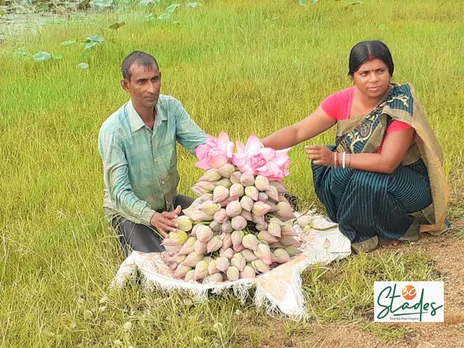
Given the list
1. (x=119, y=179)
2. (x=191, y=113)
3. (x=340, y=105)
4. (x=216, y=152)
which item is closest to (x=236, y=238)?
(x=216, y=152)

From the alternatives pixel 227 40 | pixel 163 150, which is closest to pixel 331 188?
pixel 163 150

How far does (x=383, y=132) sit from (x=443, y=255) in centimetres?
58

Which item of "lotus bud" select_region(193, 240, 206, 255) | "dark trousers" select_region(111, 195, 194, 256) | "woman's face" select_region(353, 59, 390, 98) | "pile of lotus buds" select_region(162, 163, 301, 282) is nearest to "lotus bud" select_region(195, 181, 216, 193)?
"pile of lotus buds" select_region(162, 163, 301, 282)

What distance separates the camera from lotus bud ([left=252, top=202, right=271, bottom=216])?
2731mm

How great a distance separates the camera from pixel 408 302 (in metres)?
2.42

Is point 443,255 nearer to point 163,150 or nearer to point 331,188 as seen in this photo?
point 331,188

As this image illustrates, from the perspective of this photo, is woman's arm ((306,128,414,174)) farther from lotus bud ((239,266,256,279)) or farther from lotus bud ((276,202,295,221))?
lotus bud ((239,266,256,279))

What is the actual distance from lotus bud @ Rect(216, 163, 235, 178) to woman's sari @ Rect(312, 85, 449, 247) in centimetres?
61

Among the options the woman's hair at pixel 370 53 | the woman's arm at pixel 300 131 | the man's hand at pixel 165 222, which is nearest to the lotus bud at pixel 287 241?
the man's hand at pixel 165 222

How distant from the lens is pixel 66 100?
529 cm

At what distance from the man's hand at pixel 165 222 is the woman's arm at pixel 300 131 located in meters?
0.64

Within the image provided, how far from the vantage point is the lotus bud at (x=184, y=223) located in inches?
112

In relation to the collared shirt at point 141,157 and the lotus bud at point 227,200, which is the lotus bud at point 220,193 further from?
the collared shirt at point 141,157

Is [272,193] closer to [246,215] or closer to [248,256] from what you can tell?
[246,215]
